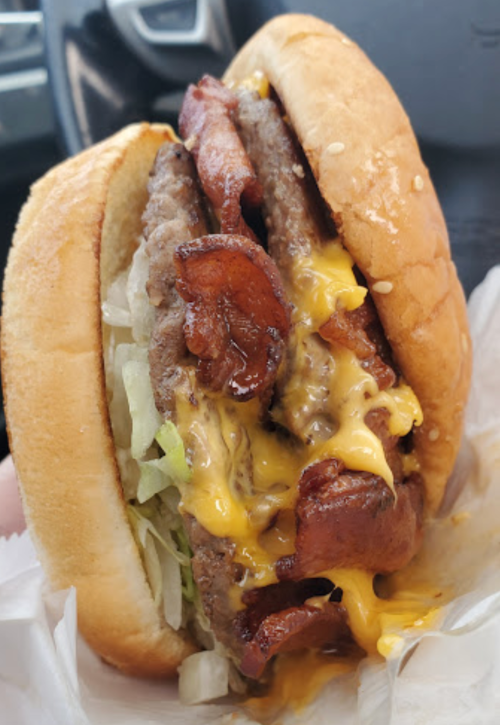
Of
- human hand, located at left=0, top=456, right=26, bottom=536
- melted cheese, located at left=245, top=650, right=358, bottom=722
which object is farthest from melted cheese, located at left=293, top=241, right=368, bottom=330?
human hand, located at left=0, top=456, right=26, bottom=536

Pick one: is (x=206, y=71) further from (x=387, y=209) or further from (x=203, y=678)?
(x=203, y=678)

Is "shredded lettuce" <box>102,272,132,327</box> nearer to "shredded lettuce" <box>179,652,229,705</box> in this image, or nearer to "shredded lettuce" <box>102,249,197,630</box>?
"shredded lettuce" <box>102,249,197,630</box>

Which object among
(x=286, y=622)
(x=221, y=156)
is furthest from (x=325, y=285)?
(x=286, y=622)

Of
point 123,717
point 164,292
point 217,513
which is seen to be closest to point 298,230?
point 164,292

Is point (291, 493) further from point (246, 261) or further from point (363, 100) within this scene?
point (363, 100)

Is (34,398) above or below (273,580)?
above
